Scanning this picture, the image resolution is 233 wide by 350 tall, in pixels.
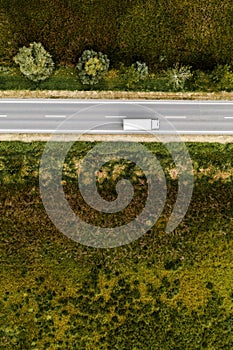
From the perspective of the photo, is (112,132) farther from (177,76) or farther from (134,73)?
(177,76)

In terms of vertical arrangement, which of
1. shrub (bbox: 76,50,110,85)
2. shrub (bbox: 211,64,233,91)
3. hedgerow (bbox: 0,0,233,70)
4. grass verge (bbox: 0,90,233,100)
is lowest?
grass verge (bbox: 0,90,233,100)

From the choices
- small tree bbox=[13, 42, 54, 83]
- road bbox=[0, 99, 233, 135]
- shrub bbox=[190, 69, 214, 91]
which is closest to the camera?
small tree bbox=[13, 42, 54, 83]

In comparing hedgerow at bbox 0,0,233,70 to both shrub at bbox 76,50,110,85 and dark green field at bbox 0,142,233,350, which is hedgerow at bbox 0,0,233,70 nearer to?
shrub at bbox 76,50,110,85

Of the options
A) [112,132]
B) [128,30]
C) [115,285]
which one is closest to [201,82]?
[128,30]

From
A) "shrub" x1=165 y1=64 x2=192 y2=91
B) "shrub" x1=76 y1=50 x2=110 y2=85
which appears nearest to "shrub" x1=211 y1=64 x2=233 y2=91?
"shrub" x1=165 y1=64 x2=192 y2=91

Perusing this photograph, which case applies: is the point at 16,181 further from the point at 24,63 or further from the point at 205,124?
the point at 205,124
